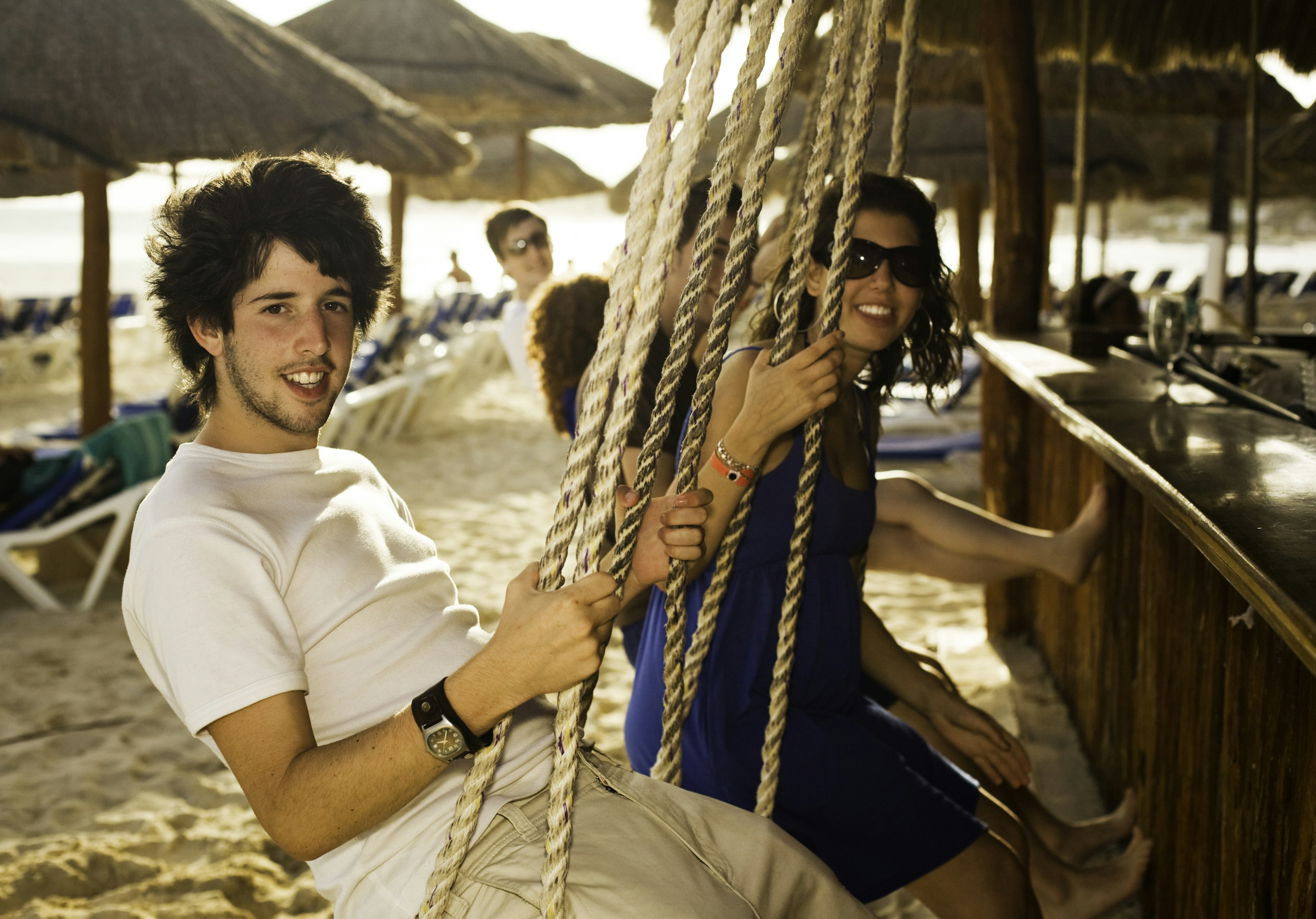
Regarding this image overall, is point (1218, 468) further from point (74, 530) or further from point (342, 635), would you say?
point (74, 530)

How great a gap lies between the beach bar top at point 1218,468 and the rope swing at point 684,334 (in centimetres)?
54

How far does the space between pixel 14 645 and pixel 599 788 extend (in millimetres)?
3652

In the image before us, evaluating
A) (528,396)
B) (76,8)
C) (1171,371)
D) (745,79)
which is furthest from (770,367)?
(528,396)

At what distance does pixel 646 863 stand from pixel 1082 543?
1754mm

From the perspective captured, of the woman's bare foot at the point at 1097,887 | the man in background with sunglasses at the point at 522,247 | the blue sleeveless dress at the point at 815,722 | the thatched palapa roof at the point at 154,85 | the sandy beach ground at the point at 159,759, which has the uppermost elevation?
the thatched palapa roof at the point at 154,85

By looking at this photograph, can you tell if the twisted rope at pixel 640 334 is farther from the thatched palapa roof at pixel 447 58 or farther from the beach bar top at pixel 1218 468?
the thatched palapa roof at pixel 447 58

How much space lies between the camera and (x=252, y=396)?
4.26 feet

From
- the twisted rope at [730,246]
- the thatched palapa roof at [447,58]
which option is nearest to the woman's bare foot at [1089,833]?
the twisted rope at [730,246]

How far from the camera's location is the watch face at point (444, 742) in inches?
42.1

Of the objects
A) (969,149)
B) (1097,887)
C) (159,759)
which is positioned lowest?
(159,759)

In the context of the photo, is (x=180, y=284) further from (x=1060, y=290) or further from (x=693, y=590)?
(x=1060, y=290)

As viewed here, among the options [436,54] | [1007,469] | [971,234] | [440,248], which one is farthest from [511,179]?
[440,248]

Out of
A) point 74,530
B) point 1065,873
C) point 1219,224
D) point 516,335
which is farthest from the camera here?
point 1219,224

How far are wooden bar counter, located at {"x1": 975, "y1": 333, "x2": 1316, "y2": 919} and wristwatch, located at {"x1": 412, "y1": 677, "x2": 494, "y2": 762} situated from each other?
79 centimetres
